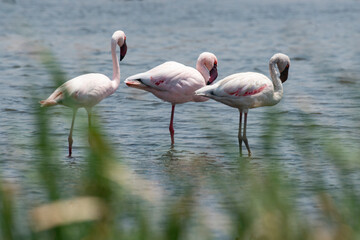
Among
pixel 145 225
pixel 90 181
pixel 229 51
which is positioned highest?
pixel 90 181

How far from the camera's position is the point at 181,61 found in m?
15.8

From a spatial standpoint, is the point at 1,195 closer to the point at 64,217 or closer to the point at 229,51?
the point at 64,217

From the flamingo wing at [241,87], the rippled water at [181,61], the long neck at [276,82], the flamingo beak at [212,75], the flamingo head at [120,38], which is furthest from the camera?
the flamingo beak at [212,75]

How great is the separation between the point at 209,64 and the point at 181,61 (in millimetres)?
7140

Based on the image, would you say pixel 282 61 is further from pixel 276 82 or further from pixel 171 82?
pixel 171 82

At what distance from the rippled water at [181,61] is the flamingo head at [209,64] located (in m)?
0.68

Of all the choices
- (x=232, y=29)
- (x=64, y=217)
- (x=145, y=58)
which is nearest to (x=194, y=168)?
(x=64, y=217)

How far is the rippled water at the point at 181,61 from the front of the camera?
2.54 m

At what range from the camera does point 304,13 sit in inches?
998

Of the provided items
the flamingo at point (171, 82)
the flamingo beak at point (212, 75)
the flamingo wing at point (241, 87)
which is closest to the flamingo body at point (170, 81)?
the flamingo at point (171, 82)

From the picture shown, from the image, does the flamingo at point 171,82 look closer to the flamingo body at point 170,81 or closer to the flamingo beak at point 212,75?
the flamingo body at point 170,81

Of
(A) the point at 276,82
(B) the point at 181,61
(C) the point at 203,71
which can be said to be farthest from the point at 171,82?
(B) the point at 181,61

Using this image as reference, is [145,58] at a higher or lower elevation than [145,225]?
lower

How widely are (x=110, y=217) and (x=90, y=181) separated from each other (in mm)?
137
